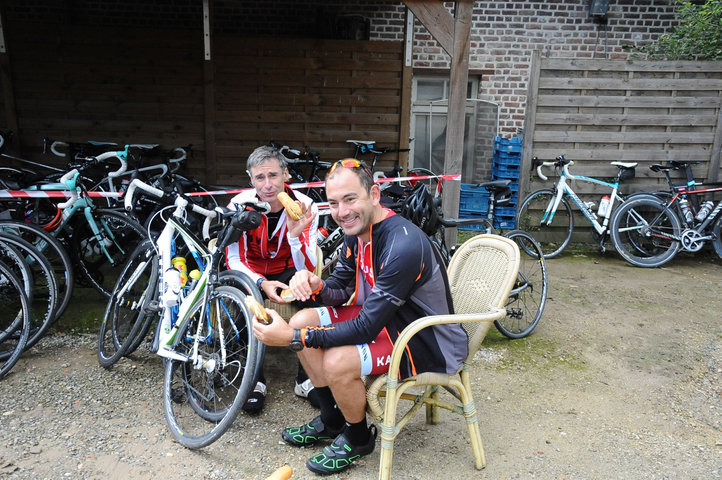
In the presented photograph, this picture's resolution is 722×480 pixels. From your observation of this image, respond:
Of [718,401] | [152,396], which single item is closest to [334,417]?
[152,396]

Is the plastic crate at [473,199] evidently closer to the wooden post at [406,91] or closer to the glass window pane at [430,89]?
the wooden post at [406,91]

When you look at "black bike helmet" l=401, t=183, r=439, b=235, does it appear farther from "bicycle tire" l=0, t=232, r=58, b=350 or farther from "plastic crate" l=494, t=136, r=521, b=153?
"plastic crate" l=494, t=136, r=521, b=153

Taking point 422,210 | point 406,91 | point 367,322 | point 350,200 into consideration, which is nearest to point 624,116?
point 406,91

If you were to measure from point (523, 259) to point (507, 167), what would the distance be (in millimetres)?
3301

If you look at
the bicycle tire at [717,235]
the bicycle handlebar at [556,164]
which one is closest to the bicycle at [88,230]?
the bicycle handlebar at [556,164]

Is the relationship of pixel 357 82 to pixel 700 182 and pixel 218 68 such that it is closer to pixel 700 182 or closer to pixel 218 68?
pixel 218 68

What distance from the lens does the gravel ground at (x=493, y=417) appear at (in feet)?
8.14

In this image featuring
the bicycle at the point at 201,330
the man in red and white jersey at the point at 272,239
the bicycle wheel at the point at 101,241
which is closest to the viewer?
the bicycle at the point at 201,330

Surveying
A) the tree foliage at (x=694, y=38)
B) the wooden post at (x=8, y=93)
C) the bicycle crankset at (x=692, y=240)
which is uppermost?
the tree foliage at (x=694, y=38)

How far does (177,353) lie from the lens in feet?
8.97

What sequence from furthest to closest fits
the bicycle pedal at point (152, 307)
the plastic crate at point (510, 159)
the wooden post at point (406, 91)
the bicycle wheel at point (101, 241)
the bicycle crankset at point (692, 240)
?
the plastic crate at point (510, 159), the wooden post at point (406, 91), the bicycle crankset at point (692, 240), the bicycle wheel at point (101, 241), the bicycle pedal at point (152, 307)

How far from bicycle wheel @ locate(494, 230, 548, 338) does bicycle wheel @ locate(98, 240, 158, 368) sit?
8.26 feet

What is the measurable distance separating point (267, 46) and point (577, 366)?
16.9ft

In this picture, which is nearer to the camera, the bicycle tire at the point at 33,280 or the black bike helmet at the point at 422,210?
the bicycle tire at the point at 33,280
